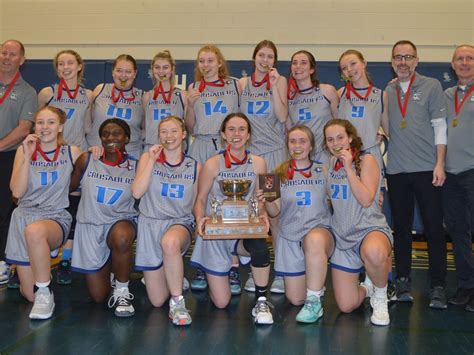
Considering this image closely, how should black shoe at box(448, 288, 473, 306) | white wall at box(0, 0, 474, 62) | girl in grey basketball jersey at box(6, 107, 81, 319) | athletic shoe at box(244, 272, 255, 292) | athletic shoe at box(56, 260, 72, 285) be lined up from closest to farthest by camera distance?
1. girl in grey basketball jersey at box(6, 107, 81, 319)
2. black shoe at box(448, 288, 473, 306)
3. athletic shoe at box(244, 272, 255, 292)
4. athletic shoe at box(56, 260, 72, 285)
5. white wall at box(0, 0, 474, 62)

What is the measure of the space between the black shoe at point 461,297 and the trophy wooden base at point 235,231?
1.75 meters

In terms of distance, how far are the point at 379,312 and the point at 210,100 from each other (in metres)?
2.30

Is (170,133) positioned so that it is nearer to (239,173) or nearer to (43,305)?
(239,173)

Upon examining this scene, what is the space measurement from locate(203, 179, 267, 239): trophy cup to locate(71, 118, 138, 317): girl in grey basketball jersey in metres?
0.69

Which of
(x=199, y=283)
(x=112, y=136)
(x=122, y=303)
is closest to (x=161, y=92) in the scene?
(x=112, y=136)

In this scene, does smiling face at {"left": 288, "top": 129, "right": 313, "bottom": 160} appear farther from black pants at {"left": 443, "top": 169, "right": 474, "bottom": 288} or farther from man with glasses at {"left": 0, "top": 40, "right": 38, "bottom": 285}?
man with glasses at {"left": 0, "top": 40, "right": 38, "bottom": 285}

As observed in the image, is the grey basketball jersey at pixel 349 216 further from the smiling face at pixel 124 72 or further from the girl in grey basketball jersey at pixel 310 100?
the smiling face at pixel 124 72

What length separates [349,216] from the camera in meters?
3.93

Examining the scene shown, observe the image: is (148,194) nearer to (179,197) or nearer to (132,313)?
(179,197)

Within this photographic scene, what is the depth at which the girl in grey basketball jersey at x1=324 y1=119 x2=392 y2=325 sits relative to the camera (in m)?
3.78

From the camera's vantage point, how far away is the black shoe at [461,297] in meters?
4.24

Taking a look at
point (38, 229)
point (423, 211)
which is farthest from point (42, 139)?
point (423, 211)

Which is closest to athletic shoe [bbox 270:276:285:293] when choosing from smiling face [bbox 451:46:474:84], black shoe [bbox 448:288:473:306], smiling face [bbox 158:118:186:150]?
black shoe [bbox 448:288:473:306]

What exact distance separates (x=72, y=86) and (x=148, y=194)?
1531 millimetres
